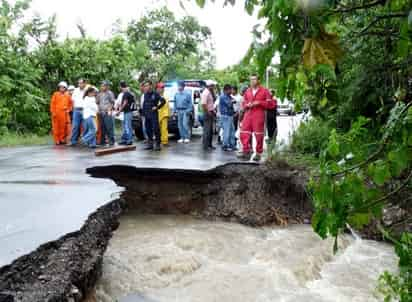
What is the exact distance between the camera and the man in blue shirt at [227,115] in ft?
39.3

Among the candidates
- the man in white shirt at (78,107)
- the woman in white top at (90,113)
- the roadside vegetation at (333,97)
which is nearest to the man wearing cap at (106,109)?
the woman in white top at (90,113)

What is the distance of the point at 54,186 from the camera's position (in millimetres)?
7215

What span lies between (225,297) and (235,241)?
2.10 metres

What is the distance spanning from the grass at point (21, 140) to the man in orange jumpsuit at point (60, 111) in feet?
2.87

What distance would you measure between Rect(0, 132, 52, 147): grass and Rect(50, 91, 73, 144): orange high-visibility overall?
89 cm

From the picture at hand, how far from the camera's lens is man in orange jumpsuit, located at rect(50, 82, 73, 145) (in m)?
14.3

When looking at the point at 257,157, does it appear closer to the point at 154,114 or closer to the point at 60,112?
the point at 154,114

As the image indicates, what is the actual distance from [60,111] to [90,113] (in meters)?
1.50

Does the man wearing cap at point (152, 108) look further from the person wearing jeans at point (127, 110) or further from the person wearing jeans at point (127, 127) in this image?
the person wearing jeans at point (127, 127)

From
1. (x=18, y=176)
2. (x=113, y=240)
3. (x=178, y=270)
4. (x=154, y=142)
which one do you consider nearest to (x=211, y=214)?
(x=113, y=240)

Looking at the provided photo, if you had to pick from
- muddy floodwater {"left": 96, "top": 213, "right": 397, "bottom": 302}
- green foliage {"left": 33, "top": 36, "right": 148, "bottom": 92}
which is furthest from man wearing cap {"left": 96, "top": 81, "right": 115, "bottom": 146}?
green foliage {"left": 33, "top": 36, "right": 148, "bottom": 92}

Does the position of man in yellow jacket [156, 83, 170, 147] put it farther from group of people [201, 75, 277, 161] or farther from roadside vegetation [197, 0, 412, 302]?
roadside vegetation [197, 0, 412, 302]

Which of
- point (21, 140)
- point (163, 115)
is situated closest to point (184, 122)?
point (163, 115)

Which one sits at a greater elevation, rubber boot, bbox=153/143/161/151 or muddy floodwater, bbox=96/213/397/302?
rubber boot, bbox=153/143/161/151
